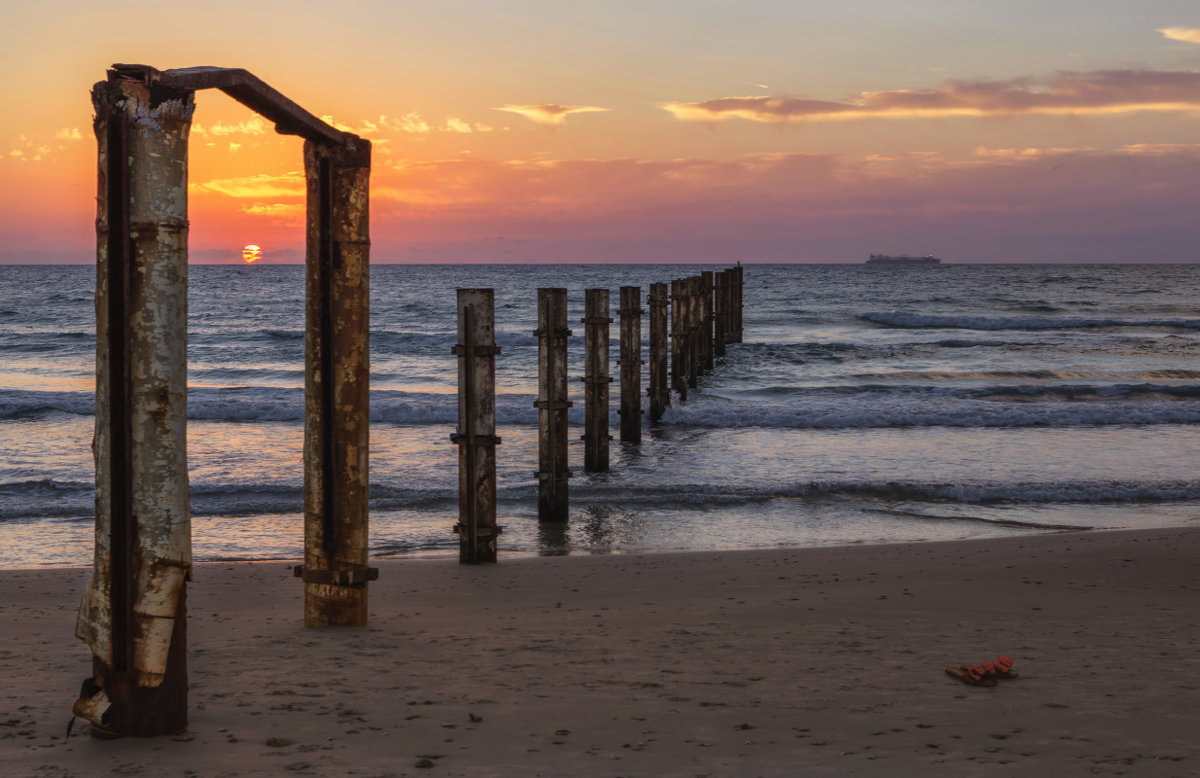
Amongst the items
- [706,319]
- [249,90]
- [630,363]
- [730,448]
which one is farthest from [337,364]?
[706,319]

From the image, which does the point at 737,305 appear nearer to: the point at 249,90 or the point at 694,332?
the point at 694,332

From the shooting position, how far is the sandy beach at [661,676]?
13.1ft

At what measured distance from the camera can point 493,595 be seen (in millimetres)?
7535

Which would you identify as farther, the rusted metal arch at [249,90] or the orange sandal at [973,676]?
the orange sandal at [973,676]

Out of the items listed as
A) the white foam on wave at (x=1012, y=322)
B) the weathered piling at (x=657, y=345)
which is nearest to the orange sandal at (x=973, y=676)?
the weathered piling at (x=657, y=345)

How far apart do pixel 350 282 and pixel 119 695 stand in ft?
7.63

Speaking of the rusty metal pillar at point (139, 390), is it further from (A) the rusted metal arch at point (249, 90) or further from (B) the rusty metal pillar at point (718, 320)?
(B) the rusty metal pillar at point (718, 320)

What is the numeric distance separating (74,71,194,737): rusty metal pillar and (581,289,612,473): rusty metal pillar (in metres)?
8.45

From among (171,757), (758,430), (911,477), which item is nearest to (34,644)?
(171,757)

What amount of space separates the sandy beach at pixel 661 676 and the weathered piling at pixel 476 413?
1.82ft

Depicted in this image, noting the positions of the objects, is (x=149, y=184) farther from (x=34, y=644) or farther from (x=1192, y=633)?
(x=1192, y=633)

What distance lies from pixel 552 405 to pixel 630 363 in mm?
4956

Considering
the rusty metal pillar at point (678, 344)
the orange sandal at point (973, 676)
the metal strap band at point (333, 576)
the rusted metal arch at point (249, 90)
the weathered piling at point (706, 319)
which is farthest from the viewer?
the weathered piling at point (706, 319)

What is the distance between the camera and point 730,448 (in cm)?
1579
